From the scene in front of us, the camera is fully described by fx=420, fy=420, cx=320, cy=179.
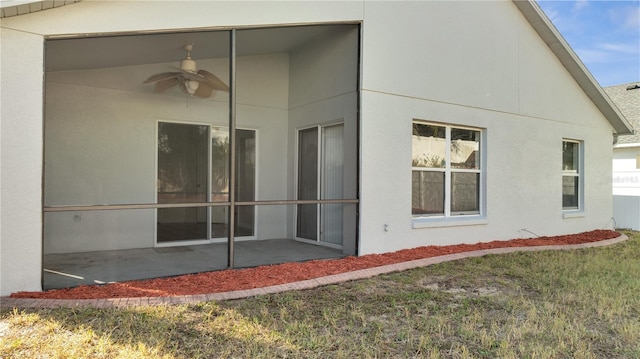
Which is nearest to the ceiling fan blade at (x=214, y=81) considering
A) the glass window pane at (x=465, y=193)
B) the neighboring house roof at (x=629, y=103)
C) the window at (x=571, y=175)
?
the glass window pane at (x=465, y=193)

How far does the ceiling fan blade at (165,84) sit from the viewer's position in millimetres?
7551

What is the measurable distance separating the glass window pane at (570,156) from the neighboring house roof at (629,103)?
4.26m

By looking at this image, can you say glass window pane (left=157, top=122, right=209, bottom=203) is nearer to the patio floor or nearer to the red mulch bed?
the patio floor

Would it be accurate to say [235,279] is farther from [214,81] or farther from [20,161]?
[214,81]

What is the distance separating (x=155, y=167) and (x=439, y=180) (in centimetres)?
548

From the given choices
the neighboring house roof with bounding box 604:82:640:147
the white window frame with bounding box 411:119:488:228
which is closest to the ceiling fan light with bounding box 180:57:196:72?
the white window frame with bounding box 411:119:488:228

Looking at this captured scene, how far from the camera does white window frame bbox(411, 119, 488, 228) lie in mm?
7961

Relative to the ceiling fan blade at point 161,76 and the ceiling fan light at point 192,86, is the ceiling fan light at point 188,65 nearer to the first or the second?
the ceiling fan blade at point 161,76

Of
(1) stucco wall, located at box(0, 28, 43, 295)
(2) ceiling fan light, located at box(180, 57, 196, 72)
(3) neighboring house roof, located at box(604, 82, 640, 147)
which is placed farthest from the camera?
(3) neighboring house roof, located at box(604, 82, 640, 147)

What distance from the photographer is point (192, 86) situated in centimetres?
773


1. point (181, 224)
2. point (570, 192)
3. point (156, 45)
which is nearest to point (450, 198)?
point (570, 192)

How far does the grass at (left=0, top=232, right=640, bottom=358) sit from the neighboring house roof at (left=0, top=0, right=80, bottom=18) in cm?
300

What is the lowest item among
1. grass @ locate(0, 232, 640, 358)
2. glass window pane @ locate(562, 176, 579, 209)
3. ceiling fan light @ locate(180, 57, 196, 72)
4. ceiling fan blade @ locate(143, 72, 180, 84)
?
grass @ locate(0, 232, 640, 358)

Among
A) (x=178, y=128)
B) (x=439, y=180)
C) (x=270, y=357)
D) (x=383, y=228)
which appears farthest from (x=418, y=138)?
(x=270, y=357)
